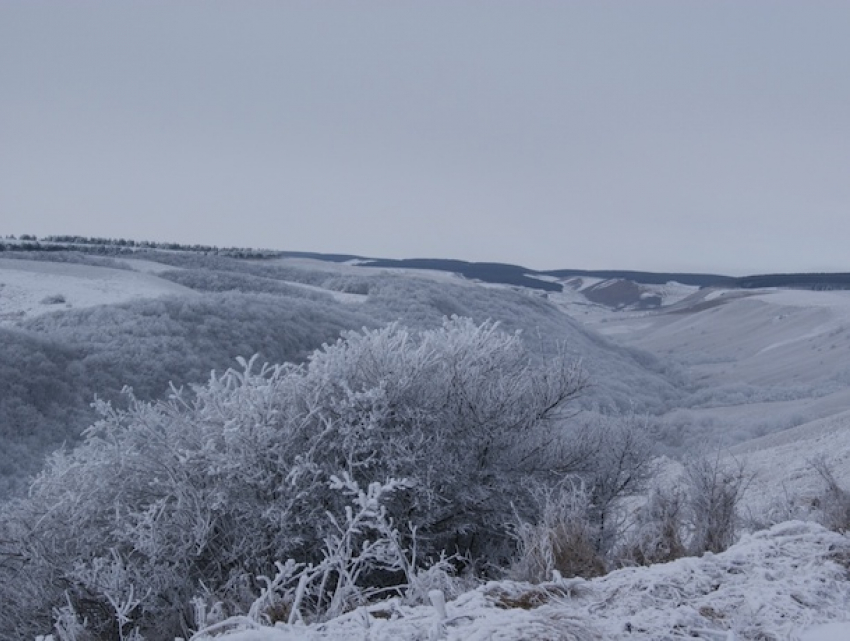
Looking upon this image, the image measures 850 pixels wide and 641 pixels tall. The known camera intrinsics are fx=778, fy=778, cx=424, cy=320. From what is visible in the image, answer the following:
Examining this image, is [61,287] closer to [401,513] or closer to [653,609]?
[401,513]

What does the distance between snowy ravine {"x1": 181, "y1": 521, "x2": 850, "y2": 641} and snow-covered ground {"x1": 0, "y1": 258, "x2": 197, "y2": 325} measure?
2079 centimetres

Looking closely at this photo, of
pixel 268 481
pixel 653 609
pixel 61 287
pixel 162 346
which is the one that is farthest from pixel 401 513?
pixel 61 287

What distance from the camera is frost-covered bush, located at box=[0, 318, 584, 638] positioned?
5207 millimetres

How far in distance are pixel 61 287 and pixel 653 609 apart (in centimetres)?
2494

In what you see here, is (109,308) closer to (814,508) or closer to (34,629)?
(34,629)

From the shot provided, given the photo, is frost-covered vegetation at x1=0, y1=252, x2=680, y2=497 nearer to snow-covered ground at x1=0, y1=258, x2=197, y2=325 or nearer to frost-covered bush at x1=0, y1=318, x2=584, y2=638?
frost-covered bush at x1=0, y1=318, x2=584, y2=638

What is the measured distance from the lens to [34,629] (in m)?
5.25

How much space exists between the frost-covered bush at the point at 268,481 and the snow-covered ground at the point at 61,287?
16873 millimetres

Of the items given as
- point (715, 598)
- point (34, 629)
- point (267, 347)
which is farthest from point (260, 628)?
point (267, 347)

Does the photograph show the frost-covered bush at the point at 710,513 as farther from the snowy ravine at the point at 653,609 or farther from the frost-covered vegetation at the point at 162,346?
the frost-covered vegetation at the point at 162,346

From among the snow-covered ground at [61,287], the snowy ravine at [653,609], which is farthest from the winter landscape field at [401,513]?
the snow-covered ground at [61,287]

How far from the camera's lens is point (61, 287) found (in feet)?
80.4

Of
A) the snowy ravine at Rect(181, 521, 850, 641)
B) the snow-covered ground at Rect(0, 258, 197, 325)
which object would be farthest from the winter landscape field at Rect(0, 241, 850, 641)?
the snow-covered ground at Rect(0, 258, 197, 325)

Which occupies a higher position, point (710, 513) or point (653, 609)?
point (653, 609)
